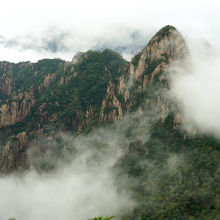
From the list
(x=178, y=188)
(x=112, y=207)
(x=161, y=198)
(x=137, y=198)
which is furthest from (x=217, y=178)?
(x=112, y=207)

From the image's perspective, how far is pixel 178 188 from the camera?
602 feet

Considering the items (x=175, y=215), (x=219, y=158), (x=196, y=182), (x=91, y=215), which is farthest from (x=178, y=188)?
(x=91, y=215)

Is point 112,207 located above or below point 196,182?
below

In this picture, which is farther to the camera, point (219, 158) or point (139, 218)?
point (219, 158)

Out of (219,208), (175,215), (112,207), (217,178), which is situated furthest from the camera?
(112,207)

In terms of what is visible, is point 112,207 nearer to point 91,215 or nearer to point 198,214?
point 91,215

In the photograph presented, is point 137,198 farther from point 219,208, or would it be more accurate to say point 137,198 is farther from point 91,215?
point 219,208

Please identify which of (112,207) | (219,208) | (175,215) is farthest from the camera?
(112,207)

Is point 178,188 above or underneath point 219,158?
underneath

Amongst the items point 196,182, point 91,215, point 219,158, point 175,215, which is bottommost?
point 91,215

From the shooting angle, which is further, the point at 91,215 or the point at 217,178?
the point at 91,215

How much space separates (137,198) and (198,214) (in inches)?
1736

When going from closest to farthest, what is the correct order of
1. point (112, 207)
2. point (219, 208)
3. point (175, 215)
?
point (219, 208), point (175, 215), point (112, 207)

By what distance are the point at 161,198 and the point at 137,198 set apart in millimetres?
17773
